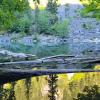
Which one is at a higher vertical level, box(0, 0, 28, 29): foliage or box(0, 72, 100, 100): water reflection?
box(0, 0, 28, 29): foliage

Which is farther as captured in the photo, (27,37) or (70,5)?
(70,5)

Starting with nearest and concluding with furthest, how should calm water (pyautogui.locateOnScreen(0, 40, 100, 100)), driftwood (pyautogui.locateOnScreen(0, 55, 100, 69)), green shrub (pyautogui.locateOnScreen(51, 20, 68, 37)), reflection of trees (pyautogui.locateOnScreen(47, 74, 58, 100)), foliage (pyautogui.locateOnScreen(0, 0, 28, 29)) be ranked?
1. calm water (pyautogui.locateOnScreen(0, 40, 100, 100))
2. reflection of trees (pyautogui.locateOnScreen(47, 74, 58, 100))
3. foliage (pyautogui.locateOnScreen(0, 0, 28, 29))
4. driftwood (pyautogui.locateOnScreen(0, 55, 100, 69))
5. green shrub (pyautogui.locateOnScreen(51, 20, 68, 37))

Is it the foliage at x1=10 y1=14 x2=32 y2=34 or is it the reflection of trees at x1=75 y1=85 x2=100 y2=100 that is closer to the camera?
the reflection of trees at x1=75 y1=85 x2=100 y2=100

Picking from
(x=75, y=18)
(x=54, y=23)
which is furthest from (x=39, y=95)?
(x=75, y=18)

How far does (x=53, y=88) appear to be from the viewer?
18.0 meters

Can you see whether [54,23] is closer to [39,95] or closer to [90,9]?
[90,9]

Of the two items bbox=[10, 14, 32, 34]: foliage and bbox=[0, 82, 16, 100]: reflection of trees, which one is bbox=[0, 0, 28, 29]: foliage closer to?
bbox=[0, 82, 16, 100]: reflection of trees

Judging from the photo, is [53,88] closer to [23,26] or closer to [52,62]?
[52,62]

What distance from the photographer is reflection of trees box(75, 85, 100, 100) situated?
1583 centimetres

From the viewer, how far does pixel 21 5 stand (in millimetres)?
22828

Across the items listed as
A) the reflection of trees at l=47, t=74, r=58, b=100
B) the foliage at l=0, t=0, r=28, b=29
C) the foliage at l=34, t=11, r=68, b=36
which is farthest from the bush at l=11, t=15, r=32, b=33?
the reflection of trees at l=47, t=74, r=58, b=100

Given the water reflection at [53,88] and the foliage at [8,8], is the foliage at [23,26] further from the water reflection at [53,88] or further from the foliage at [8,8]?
the water reflection at [53,88]

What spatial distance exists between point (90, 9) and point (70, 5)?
479ft

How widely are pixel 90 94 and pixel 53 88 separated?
2.03 m
